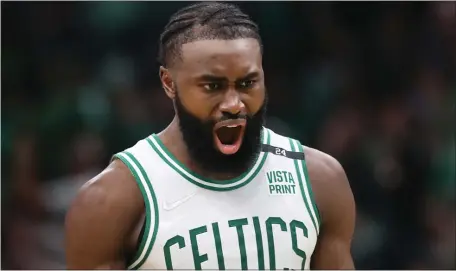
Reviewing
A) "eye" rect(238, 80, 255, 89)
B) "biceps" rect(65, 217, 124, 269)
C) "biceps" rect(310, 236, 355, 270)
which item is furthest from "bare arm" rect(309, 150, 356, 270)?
"biceps" rect(65, 217, 124, 269)

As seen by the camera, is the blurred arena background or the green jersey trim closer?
the green jersey trim

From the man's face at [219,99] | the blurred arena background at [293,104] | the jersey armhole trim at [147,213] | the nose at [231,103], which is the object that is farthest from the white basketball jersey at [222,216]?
the blurred arena background at [293,104]

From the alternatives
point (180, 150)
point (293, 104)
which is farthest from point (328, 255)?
point (293, 104)

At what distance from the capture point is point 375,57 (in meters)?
6.57

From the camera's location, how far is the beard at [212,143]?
319cm

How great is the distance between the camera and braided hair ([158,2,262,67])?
123 inches

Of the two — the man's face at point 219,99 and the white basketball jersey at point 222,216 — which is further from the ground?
the man's face at point 219,99

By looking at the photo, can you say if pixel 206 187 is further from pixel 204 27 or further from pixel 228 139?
pixel 204 27

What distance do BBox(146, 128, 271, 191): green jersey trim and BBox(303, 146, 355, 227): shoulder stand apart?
21cm

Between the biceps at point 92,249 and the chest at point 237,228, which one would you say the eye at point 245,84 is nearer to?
the chest at point 237,228

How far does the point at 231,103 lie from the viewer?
307cm

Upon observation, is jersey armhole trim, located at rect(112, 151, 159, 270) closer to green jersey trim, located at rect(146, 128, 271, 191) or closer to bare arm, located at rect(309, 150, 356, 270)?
green jersey trim, located at rect(146, 128, 271, 191)

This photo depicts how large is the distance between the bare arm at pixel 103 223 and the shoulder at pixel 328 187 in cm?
68

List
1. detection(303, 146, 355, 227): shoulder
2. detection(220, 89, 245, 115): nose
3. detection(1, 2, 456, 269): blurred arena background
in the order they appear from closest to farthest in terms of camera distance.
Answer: detection(220, 89, 245, 115): nose
detection(303, 146, 355, 227): shoulder
detection(1, 2, 456, 269): blurred arena background
